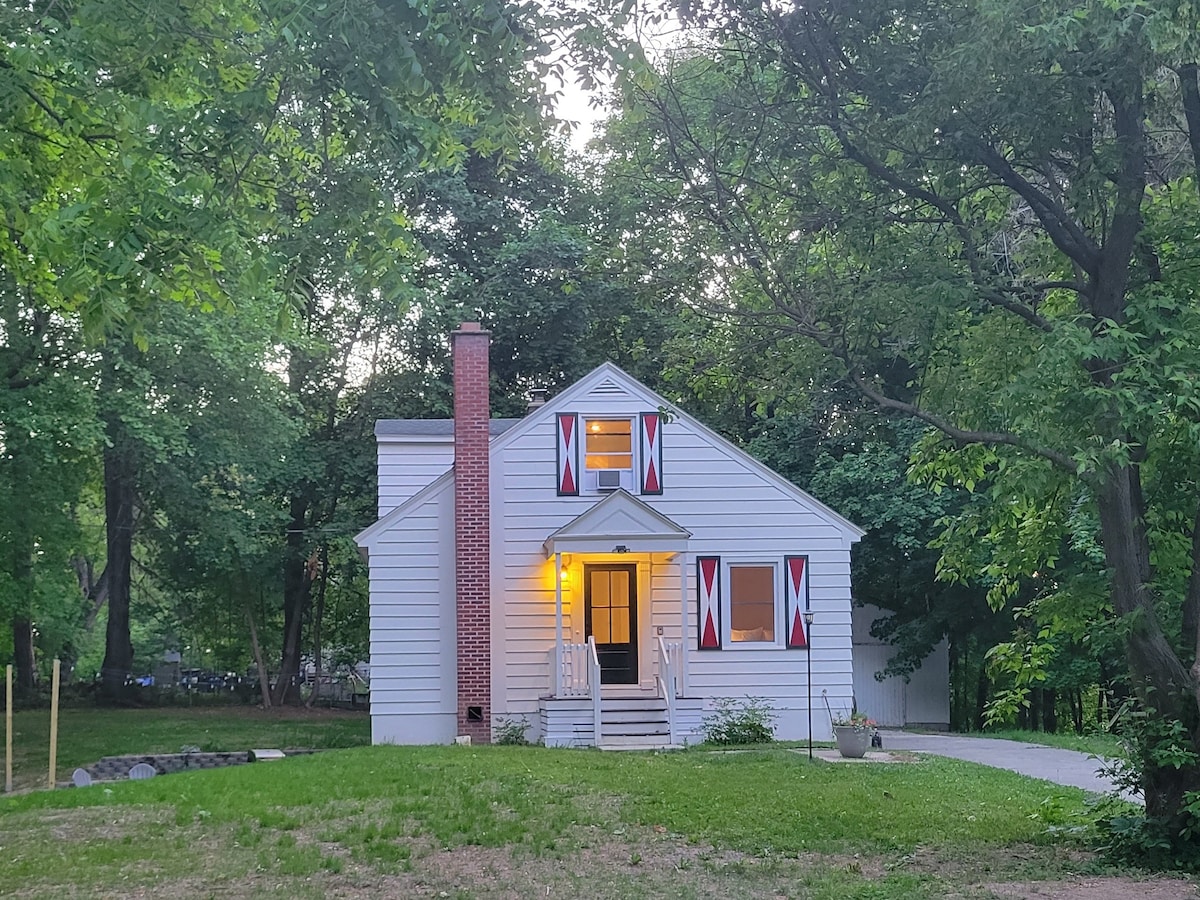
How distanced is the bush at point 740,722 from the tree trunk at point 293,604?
1348 cm

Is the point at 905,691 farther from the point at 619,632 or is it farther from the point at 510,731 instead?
the point at 510,731

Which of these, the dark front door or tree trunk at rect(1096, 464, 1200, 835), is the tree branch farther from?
the dark front door

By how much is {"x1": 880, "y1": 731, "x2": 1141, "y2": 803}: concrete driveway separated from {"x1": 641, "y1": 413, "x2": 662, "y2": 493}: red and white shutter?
5006 millimetres

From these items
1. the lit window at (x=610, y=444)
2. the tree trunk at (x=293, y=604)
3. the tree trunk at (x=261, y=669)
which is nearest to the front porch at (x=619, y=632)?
the lit window at (x=610, y=444)

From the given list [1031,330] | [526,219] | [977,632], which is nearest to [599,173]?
[526,219]

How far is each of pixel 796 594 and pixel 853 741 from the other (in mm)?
3992

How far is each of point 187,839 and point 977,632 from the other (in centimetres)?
1873

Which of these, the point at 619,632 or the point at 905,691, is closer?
the point at 619,632

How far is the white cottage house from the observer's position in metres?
17.5

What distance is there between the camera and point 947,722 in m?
25.2

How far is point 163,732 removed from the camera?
2173cm

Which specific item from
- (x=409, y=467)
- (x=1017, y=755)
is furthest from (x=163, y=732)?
(x=1017, y=755)

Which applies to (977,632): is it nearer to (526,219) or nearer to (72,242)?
(526,219)

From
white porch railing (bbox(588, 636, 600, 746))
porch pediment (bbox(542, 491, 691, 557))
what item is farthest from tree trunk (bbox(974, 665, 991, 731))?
white porch railing (bbox(588, 636, 600, 746))
